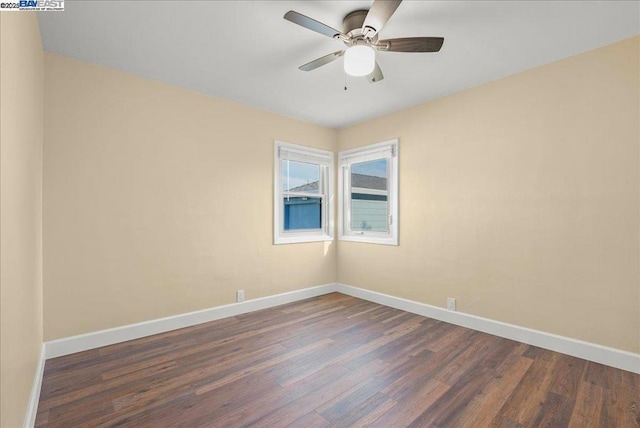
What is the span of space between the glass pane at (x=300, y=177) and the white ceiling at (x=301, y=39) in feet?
3.87

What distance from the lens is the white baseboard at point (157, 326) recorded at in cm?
254

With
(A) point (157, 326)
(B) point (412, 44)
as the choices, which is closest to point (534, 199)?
(B) point (412, 44)

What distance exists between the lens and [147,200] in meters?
2.96

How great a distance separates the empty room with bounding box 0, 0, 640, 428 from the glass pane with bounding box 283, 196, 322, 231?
11.4 inches

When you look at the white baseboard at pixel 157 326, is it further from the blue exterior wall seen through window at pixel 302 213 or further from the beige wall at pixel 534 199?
the beige wall at pixel 534 199

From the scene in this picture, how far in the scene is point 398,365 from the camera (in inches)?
94.3

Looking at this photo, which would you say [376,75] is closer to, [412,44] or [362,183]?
[412,44]

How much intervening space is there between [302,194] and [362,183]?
912 mm

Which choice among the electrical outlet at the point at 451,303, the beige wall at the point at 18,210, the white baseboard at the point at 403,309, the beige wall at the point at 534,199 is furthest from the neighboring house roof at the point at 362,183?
the beige wall at the point at 18,210

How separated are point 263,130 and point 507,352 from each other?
11.6 feet

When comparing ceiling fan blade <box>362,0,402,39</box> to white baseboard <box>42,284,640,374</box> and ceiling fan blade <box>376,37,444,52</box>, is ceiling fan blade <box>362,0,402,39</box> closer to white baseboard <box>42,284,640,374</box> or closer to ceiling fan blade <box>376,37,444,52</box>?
ceiling fan blade <box>376,37,444,52</box>

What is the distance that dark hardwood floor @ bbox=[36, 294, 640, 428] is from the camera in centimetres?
179

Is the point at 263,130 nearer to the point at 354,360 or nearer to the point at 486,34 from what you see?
the point at 486,34

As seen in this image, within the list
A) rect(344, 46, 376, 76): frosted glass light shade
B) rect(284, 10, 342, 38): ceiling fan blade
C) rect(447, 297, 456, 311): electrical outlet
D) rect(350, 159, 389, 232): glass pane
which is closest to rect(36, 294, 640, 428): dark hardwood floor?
rect(447, 297, 456, 311): electrical outlet
